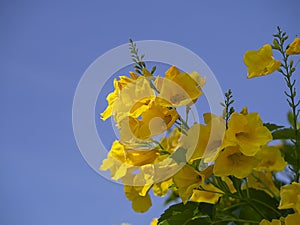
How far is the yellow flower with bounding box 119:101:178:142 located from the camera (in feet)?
3.23

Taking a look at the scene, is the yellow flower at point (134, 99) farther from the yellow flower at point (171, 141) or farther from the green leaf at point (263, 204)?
the green leaf at point (263, 204)

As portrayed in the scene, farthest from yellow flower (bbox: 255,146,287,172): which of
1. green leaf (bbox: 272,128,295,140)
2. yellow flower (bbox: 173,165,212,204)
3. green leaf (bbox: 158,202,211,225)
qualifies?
yellow flower (bbox: 173,165,212,204)

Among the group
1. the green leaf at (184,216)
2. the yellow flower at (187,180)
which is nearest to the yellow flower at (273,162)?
the green leaf at (184,216)

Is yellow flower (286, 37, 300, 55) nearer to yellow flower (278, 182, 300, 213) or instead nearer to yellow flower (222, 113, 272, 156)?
yellow flower (222, 113, 272, 156)

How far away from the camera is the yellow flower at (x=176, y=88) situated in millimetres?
980

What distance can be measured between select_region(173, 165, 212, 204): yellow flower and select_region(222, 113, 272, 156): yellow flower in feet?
0.30

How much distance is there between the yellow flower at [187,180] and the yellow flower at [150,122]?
4.0 inches

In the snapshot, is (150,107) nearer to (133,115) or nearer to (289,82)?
(133,115)

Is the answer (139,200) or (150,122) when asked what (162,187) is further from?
(150,122)

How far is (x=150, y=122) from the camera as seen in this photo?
98cm

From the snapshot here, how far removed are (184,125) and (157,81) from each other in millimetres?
114

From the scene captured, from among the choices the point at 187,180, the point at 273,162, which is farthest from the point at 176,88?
the point at 273,162

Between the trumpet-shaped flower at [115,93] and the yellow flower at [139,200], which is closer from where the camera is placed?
the trumpet-shaped flower at [115,93]

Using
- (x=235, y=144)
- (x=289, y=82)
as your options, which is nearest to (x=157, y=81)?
(x=235, y=144)
